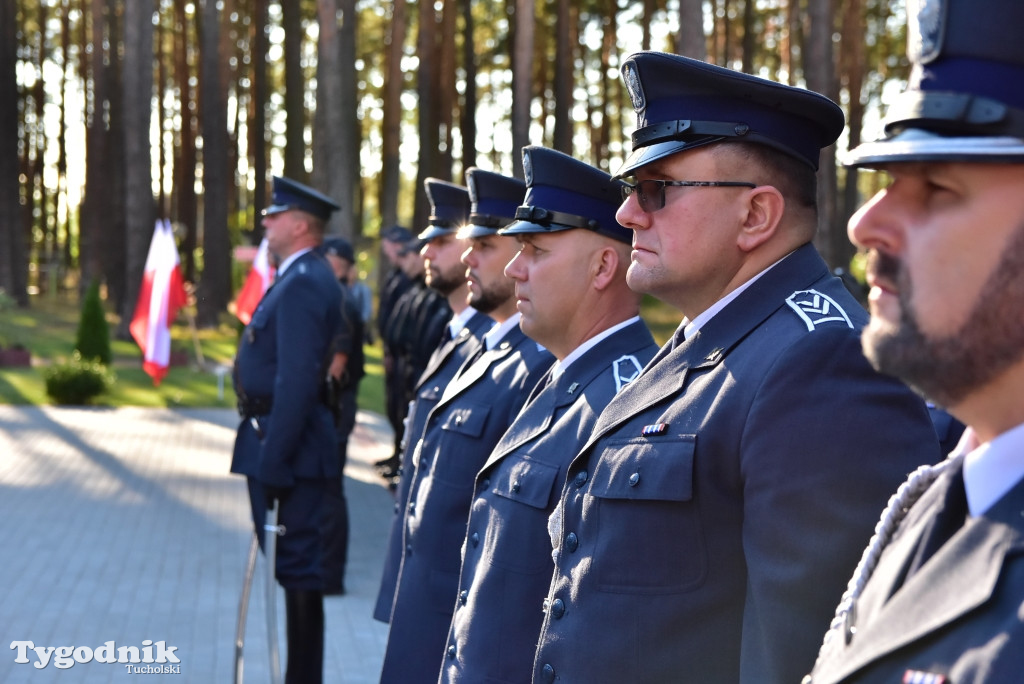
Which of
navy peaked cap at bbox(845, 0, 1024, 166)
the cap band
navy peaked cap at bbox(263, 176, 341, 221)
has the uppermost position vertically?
navy peaked cap at bbox(845, 0, 1024, 166)

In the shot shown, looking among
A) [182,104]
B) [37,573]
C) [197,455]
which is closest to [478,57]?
[182,104]

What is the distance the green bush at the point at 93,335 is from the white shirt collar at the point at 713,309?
19.4 meters

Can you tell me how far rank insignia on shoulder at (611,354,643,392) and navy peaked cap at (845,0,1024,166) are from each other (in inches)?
67.9

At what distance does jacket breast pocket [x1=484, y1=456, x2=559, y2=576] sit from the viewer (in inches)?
122

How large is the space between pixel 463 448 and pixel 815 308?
177 cm

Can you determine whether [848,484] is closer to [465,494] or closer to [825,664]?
[825,664]

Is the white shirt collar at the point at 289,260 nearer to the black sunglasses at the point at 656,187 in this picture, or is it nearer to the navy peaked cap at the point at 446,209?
the navy peaked cap at the point at 446,209

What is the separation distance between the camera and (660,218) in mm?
2666

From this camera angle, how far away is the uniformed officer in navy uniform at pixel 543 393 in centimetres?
310

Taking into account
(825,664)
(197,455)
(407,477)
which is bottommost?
(197,455)

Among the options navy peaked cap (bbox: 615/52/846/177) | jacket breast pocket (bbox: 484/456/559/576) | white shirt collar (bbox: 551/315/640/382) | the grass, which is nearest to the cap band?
white shirt collar (bbox: 551/315/640/382)

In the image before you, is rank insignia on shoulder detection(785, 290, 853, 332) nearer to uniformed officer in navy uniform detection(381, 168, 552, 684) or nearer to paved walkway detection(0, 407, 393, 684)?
uniformed officer in navy uniform detection(381, 168, 552, 684)

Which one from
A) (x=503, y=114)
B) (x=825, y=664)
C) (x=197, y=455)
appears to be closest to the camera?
(x=825, y=664)

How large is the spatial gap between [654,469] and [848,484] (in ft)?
1.20
